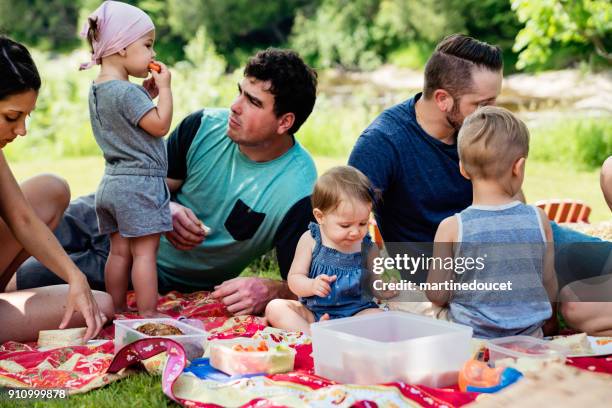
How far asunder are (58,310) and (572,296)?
1946 millimetres

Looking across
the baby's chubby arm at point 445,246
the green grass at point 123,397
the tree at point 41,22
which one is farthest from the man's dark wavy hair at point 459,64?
the tree at point 41,22

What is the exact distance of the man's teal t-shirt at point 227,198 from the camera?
387 centimetres

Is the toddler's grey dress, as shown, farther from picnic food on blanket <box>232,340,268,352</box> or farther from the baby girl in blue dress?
picnic food on blanket <box>232,340,268,352</box>

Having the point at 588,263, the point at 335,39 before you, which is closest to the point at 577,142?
the point at 588,263

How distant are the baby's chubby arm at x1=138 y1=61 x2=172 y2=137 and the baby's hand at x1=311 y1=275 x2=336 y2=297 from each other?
2.89 ft

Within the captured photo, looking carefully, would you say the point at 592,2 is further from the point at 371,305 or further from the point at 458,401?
the point at 458,401

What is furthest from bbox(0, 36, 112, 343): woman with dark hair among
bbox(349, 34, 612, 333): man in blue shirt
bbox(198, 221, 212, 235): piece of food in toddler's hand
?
bbox(349, 34, 612, 333): man in blue shirt

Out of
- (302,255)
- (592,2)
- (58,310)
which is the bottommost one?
(58,310)

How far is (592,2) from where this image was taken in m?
9.54

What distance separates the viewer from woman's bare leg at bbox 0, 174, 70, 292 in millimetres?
3389

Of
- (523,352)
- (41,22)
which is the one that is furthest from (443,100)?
(41,22)

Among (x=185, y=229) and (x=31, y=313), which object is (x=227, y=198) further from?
(x=31, y=313)

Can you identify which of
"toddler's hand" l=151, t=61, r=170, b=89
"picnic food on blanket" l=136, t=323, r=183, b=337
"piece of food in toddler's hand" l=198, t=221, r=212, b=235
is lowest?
"picnic food on blanket" l=136, t=323, r=183, b=337

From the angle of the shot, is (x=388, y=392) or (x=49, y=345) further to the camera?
(x=49, y=345)
